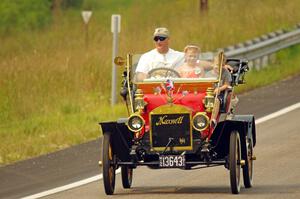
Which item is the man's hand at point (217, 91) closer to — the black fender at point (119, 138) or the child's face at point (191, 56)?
the child's face at point (191, 56)

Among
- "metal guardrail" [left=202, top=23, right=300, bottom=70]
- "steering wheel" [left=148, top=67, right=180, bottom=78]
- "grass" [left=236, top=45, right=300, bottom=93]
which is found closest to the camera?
"steering wheel" [left=148, top=67, right=180, bottom=78]

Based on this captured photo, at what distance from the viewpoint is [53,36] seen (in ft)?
146

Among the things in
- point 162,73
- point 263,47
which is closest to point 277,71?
point 263,47

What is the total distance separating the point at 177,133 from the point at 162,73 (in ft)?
3.75

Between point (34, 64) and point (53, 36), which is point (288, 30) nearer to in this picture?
point (34, 64)

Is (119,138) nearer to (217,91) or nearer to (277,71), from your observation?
(217,91)

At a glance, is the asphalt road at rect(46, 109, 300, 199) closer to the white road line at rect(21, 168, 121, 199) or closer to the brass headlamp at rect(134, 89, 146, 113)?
the white road line at rect(21, 168, 121, 199)

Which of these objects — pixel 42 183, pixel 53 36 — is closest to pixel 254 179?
pixel 42 183

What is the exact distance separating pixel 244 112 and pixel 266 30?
8385 mm

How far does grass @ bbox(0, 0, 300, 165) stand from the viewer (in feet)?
57.4

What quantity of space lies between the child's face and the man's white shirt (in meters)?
0.09

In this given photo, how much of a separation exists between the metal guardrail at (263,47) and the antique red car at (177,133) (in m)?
9.73

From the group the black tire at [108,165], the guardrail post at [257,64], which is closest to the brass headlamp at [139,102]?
the black tire at [108,165]

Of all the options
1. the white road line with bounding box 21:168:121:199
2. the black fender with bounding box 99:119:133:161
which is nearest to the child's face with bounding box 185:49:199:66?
the black fender with bounding box 99:119:133:161
